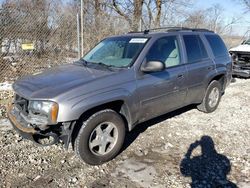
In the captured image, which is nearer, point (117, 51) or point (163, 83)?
point (163, 83)

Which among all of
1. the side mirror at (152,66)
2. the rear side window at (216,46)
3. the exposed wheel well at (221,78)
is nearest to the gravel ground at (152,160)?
the exposed wheel well at (221,78)

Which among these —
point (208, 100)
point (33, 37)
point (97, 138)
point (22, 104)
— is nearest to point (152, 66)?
point (97, 138)

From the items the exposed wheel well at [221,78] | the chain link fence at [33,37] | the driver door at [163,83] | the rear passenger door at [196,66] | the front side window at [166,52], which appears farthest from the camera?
the chain link fence at [33,37]

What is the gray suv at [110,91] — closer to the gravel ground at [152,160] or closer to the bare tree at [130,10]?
the gravel ground at [152,160]

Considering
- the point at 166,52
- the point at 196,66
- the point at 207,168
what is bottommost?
the point at 207,168

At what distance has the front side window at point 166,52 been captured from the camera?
4258 millimetres

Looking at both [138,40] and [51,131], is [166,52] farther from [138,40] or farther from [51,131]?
[51,131]

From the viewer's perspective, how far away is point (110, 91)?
11.7 feet

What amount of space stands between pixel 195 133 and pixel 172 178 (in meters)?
1.60

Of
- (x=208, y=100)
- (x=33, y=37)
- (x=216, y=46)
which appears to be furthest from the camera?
(x=33, y=37)

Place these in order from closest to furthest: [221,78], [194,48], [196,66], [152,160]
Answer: [152,160]
[196,66]
[194,48]
[221,78]

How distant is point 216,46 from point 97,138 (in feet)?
12.2

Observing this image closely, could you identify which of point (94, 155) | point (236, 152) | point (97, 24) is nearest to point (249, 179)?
point (236, 152)

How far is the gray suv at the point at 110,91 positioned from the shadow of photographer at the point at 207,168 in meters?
0.94
